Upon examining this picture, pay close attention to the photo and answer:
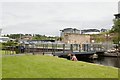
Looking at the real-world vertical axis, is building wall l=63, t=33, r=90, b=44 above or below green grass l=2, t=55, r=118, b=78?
above

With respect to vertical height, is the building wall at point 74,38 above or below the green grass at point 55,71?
above

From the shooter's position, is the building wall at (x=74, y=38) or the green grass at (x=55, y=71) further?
the building wall at (x=74, y=38)

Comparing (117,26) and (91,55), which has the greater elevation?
(117,26)

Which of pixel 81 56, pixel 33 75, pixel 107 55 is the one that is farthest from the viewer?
pixel 107 55

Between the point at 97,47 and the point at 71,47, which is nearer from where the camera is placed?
the point at 71,47

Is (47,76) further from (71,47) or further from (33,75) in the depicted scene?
(71,47)

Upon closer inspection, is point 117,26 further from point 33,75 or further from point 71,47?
point 33,75

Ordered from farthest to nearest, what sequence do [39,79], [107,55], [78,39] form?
[78,39] → [107,55] → [39,79]

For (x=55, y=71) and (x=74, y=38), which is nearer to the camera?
(x=55, y=71)

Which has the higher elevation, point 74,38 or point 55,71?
point 74,38

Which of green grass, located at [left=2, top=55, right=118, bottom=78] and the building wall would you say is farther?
the building wall

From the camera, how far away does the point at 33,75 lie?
12680 millimetres

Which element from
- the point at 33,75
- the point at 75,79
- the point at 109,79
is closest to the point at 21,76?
the point at 33,75

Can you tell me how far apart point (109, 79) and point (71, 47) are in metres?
31.4
